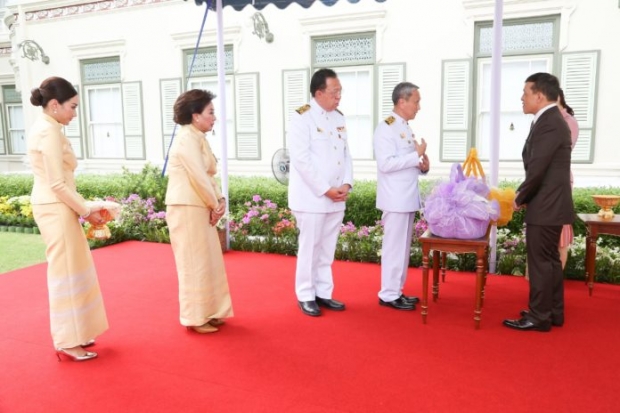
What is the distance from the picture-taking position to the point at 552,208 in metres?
3.42

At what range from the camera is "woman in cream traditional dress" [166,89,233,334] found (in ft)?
11.0

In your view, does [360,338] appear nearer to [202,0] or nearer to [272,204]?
[272,204]

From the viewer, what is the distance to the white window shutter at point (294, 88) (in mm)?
8297

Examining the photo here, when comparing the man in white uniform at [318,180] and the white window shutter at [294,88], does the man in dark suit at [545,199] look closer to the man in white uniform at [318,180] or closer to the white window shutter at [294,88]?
the man in white uniform at [318,180]

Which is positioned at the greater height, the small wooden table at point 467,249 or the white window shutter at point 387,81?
the white window shutter at point 387,81

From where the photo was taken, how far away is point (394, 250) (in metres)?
3.94

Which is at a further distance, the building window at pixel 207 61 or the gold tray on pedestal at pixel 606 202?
the building window at pixel 207 61

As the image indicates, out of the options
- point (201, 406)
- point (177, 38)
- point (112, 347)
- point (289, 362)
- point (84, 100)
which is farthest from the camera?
point (84, 100)

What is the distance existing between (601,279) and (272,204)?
3.59m

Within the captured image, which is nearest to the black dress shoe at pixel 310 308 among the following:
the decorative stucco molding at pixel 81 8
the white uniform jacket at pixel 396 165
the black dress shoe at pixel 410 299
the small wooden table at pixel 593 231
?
the black dress shoe at pixel 410 299

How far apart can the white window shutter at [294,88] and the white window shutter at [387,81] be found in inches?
44.3

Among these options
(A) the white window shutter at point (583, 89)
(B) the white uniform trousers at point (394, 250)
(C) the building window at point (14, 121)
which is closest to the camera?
(B) the white uniform trousers at point (394, 250)

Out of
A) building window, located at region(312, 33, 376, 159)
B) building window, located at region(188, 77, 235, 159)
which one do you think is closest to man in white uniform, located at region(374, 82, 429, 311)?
building window, located at region(312, 33, 376, 159)

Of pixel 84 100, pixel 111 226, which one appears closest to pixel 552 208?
pixel 111 226
